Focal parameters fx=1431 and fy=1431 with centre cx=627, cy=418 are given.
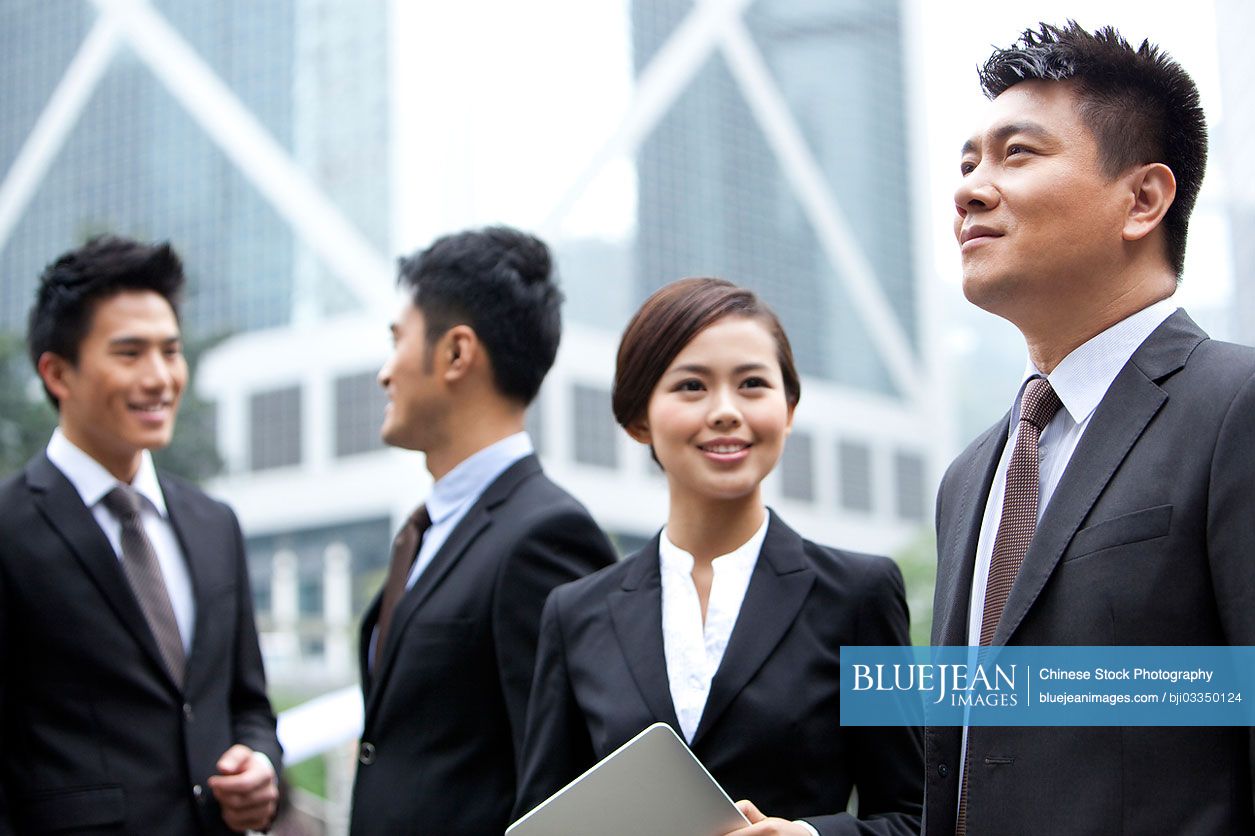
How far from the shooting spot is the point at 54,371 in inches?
148

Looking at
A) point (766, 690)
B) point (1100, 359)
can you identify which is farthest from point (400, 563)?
point (1100, 359)

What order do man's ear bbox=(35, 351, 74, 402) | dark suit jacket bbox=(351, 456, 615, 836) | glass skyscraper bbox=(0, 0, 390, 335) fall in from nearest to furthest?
dark suit jacket bbox=(351, 456, 615, 836), man's ear bbox=(35, 351, 74, 402), glass skyscraper bbox=(0, 0, 390, 335)

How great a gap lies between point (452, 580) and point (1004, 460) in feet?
4.58

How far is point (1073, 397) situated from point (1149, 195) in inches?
12.3

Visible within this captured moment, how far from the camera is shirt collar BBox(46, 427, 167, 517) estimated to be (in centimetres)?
356

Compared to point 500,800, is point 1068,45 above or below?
above

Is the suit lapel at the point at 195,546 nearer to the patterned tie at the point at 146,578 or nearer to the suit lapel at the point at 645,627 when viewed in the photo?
the patterned tie at the point at 146,578

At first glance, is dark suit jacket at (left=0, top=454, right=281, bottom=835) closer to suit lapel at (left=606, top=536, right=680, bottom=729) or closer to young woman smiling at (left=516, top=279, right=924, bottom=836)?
young woman smiling at (left=516, top=279, right=924, bottom=836)

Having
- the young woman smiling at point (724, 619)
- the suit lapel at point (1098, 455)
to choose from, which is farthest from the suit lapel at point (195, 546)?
the suit lapel at point (1098, 455)

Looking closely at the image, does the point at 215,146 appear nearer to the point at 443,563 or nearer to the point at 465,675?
the point at 443,563

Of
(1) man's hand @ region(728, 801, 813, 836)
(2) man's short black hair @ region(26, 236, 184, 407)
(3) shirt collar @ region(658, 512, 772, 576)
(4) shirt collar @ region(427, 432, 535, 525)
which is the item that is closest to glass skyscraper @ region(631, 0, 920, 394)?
(2) man's short black hair @ region(26, 236, 184, 407)

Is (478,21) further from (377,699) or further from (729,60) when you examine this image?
(377,699)

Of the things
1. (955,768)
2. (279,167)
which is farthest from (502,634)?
(279,167)

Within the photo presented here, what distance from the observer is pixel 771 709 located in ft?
7.93
